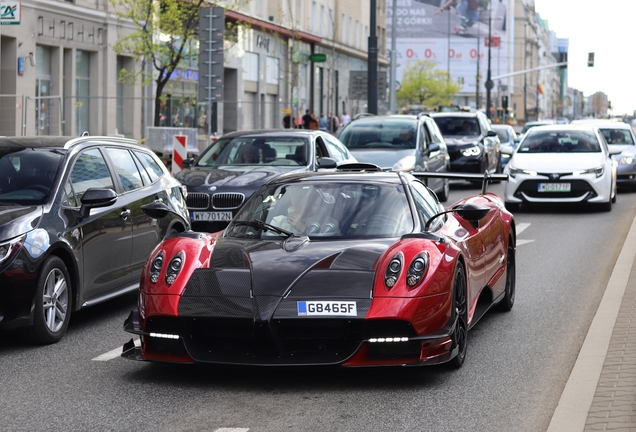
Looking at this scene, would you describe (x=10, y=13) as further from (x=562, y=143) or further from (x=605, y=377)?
(x=605, y=377)

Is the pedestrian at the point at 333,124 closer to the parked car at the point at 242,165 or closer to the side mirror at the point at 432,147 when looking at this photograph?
the side mirror at the point at 432,147

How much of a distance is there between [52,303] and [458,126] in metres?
20.6

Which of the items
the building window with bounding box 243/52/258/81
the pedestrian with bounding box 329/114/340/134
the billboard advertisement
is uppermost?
the billboard advertisement

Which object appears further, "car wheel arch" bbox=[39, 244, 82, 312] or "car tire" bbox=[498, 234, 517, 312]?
"car tire" bbox=[498, 234, 517, 312]

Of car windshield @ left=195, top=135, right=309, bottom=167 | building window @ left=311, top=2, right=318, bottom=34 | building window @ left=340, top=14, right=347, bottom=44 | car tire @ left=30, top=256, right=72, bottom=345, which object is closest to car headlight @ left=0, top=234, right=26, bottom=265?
car tire @ left=30, top=256, right=72, bottom=345

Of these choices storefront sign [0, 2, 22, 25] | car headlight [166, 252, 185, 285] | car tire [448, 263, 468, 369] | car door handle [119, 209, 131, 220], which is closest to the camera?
car headlight [166, 252, 185, 285]

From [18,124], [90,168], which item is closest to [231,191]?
[90,168]

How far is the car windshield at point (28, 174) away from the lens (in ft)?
28.3

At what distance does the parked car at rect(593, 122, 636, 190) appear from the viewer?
25516mm

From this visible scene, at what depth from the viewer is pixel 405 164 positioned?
1953 cm

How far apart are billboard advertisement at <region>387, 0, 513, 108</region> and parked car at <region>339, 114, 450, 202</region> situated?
127851 mm

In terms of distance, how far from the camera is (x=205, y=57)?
20.1m

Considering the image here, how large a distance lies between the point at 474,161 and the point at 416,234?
63.9 feet

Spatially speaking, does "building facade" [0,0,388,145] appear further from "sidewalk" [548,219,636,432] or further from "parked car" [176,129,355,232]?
"sidewalk" [548,219,636,432]
